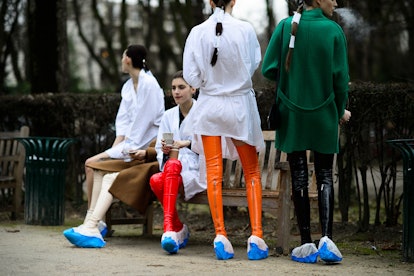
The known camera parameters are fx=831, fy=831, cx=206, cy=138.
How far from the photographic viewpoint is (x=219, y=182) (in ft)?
22.8

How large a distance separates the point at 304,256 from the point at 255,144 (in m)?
1.06

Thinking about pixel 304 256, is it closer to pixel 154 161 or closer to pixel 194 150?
pixel 194 150

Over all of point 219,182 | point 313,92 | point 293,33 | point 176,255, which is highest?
point 293,33

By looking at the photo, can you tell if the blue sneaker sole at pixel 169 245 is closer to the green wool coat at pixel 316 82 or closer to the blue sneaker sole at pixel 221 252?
the blue sneaker sole at pixel 221 252

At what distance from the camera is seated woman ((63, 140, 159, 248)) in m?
7.56

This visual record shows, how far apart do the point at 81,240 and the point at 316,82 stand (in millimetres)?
2612

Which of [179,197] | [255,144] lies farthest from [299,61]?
[179,197]

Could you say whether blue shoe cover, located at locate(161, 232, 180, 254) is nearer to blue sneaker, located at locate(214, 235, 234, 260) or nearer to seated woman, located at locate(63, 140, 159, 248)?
blue sneaker, located at locate(214, 235, 234, 260)

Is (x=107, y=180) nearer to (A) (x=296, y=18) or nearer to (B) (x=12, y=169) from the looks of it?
(A) (x=296, y=18)

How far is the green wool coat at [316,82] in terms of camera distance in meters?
6.48

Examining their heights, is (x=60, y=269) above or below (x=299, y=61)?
below

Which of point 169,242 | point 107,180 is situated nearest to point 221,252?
point 169,242

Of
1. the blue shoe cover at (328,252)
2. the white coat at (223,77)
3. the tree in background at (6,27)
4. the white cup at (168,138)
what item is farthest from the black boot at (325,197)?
the tree in background at (6,27)

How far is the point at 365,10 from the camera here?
1809 centimetres
